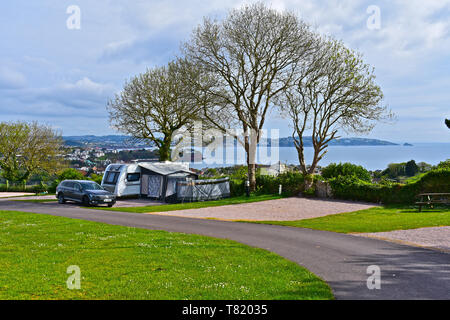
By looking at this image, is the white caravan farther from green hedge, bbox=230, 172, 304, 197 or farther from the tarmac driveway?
the tarmac driveway

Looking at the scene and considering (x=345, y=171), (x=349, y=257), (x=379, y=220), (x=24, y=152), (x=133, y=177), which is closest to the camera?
(x=349, y=257)

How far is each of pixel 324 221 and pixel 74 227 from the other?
11.4 meters

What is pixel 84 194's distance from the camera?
27.4 m

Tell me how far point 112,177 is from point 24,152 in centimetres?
2479

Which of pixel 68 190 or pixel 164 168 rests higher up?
pixel 164 168

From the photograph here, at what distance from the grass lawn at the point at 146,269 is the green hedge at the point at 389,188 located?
53.8 feet

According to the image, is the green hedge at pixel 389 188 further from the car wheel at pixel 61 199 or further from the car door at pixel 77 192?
the car wheel at pixel 61 199

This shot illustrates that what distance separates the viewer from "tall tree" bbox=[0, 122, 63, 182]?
50062 mm

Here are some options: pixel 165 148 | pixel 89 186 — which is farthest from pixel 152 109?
pixel 89 186

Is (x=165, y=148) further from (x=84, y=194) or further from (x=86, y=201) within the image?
(x=86, y=201)

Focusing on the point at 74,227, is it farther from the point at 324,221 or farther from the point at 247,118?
the point at 247,118

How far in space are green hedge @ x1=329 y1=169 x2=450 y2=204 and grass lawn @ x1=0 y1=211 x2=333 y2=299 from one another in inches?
646

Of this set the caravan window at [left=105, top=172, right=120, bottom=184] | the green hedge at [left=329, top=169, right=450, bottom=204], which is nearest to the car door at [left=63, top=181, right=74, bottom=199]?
the caravan window at [left=105, top=172, right=120, bottom=184]
